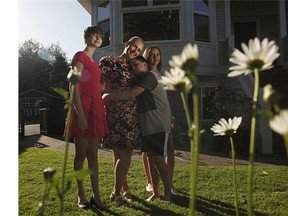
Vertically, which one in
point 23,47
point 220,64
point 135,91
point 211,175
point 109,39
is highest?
point 109,39

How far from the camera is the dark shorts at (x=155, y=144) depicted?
156 cm

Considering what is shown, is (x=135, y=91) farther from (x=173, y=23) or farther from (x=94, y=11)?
(x=94, y=11)

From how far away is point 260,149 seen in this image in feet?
11.1

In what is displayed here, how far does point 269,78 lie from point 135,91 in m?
2.77

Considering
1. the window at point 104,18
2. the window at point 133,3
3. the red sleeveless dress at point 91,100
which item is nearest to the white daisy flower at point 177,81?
the red sleeveless dress at point 91,100

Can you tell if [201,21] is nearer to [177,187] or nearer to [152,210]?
[177,187]

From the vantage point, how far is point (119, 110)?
5.05 ft

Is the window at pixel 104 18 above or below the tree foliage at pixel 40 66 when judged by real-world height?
above

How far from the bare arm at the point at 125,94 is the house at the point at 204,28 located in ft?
7.57

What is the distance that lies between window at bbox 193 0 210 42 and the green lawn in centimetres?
322

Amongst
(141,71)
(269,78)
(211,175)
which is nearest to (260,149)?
(269,78)

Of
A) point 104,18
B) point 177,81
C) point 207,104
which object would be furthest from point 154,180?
point 104,18

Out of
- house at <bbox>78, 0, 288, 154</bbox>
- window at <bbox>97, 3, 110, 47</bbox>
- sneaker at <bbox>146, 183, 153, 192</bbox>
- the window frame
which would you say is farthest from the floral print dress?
window at <bbox>97, 3, 110, 47</bbox>

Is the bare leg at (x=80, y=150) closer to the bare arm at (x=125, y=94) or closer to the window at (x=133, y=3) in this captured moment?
the bare arm at (x=125, y=94)
